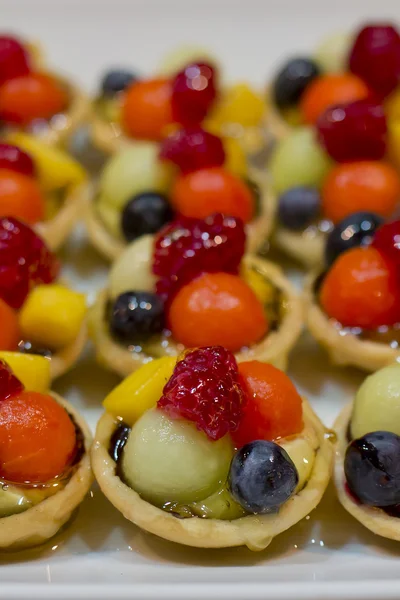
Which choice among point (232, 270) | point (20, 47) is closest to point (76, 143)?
point (20, 47)

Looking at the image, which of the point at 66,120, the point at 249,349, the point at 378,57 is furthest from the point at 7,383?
the point at 378,57

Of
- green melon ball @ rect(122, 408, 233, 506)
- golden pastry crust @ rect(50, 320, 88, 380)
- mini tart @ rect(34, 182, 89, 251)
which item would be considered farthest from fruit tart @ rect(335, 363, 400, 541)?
mini tart @ rect(34, 182, 89, 251)

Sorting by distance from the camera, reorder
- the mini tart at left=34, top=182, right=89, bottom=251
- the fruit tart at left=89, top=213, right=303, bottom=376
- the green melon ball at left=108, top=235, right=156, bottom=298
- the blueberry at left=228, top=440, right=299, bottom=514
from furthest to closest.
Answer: the mini tart at left=34, top=182, right=89, bottom=251, the green melon ball at left=108, top=235, right=156, bottom=298, the fruit tart at left=89, top=213, right=303, bottom=376, the blueberry at left=228, top=440, right=299, bottom=514

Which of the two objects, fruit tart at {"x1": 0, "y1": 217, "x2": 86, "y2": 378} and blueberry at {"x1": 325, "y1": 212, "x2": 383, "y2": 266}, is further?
blueberry at {"x1": 325, "y1": 212, "x2": 383, "y2": 266}

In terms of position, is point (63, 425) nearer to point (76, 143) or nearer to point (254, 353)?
point (254, 353)

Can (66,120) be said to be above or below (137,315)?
above

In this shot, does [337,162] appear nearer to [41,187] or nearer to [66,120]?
[41,187]

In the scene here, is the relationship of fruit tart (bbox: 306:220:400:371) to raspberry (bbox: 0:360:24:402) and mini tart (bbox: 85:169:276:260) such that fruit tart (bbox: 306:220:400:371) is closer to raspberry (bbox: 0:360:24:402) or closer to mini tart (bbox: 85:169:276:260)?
mini tart (bbox: 85:169:276:260)
